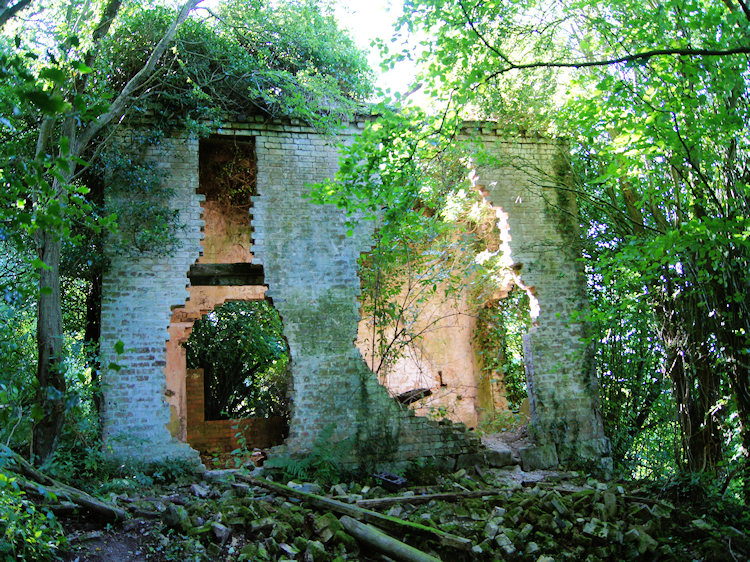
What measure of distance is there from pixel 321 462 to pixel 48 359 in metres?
3.85

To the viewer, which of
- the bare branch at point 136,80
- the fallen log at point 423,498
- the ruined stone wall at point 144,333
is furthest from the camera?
the ruined stone wall at point 144,333

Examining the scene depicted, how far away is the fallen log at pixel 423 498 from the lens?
7.59 metres

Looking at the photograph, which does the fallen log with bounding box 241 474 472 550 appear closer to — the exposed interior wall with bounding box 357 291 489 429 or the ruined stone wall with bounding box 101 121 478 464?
the ruined stone wall with bounding box 101 121 478 464

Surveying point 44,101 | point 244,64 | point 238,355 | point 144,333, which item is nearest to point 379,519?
point 144,333

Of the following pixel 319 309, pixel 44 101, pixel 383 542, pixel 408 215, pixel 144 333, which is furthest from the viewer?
pixel 319 309

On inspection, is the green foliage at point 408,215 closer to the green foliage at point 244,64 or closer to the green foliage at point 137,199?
the green foliage at point 244,64

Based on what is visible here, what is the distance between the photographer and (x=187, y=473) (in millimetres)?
8422

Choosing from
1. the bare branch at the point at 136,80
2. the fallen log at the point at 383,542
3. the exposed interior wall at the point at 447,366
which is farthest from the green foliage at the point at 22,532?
the exposed interior wall at the point at 447,366

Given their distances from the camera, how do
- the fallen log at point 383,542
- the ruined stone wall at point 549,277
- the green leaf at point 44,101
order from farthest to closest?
the ruined stone wall at point 549,277 < the fallen log at point 383,542 < the green leaf at point 44,101

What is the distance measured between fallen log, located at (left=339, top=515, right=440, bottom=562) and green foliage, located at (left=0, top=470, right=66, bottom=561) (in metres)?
2.76

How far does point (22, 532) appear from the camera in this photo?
4551 millimetres

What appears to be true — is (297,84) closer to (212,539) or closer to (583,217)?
(583,217)

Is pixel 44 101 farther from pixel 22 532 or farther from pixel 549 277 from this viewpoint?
pixel 549 277

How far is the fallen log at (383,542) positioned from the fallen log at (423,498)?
0.91 metres
